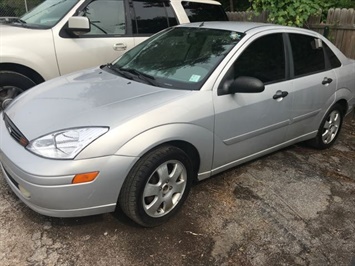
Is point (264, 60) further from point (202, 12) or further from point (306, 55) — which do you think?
point (202, 12)

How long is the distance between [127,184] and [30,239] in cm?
86

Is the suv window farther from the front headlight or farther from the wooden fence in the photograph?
the front headlight

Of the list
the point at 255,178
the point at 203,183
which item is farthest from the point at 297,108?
the point at 203,183

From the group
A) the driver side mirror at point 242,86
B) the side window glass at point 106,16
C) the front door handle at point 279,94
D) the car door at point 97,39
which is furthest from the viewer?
the side window glass at point 106,16

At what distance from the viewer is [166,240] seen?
2.88 metres

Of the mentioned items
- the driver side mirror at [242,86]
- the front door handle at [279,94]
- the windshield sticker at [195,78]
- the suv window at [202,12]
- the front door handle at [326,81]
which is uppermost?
the suv window at [202,12]

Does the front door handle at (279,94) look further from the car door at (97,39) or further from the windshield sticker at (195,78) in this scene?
the car door at (97,39)

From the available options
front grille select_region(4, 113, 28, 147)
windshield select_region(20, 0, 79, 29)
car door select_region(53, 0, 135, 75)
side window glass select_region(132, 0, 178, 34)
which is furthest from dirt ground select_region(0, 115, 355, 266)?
side window glass select_region(132, 0, 178, 34)

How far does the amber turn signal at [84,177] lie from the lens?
248cm

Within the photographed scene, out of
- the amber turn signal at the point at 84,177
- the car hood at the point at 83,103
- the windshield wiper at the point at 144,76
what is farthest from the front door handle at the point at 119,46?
the amber turn signal at the point at 84,177

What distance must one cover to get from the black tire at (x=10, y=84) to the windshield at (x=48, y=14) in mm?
729

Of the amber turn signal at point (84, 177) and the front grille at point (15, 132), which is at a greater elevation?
the front grille at point (15, 132)

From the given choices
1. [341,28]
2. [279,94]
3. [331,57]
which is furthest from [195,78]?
[341,28]

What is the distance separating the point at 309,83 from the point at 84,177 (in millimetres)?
2710
